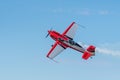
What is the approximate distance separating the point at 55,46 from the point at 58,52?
2662 millimetres

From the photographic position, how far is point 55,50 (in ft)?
427

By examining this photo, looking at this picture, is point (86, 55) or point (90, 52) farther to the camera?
point (90, 52)

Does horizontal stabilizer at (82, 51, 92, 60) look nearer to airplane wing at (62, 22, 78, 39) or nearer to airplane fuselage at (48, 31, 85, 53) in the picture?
airplane fuselage at (48, 31, 85, 53)

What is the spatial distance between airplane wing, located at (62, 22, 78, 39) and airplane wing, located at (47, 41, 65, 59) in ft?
18.4

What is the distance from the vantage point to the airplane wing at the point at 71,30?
442 ft

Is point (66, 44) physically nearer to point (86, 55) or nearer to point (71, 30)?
point (71, 30)

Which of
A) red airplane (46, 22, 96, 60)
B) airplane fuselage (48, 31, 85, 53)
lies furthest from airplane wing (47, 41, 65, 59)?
airplane fuselage (48, 31, 85, 53)

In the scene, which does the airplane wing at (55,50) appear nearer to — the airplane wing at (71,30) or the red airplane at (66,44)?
the red airplane at (66,44)

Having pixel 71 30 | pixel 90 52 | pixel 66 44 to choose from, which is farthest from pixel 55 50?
pixel 90 52

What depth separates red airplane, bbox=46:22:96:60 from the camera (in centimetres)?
12769

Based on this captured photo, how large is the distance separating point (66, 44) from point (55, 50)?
4.19 m

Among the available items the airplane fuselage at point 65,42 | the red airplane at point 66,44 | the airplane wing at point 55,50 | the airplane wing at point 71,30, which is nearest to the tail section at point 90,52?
the red airplane at point 66,44

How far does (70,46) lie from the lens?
433 ft

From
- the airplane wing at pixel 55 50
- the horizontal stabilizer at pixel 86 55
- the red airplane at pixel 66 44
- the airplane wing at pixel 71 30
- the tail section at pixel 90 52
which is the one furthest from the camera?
the airplane wing at pixel 71 30
